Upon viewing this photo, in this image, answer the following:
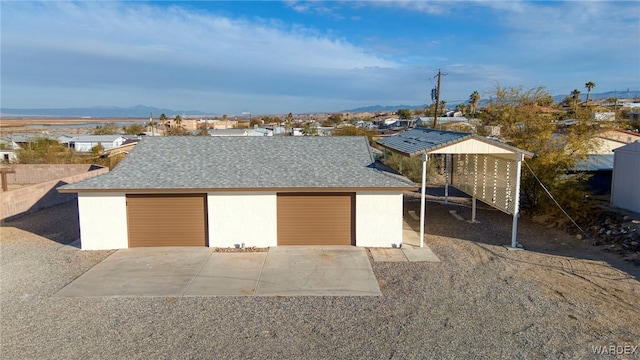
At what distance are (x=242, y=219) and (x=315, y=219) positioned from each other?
7.48 ft

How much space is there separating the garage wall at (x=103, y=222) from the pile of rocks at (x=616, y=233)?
14770mm

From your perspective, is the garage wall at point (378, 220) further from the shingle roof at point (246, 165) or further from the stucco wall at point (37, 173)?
the stucco wall at point (37, 173)

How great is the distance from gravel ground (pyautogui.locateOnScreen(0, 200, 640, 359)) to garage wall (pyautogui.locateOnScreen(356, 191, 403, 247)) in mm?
1606

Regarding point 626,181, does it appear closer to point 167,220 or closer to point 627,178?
point 627,178

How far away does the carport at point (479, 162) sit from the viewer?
41.4ft

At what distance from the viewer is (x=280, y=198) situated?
1307 cm

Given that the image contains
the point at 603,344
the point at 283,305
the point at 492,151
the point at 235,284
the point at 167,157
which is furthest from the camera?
the point at 167,157

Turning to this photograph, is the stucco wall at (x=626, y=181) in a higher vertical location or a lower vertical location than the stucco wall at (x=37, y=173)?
higher

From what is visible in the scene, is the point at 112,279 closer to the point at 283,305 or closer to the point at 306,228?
the point at 283,305

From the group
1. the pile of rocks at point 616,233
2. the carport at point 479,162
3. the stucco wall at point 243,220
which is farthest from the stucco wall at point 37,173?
the pile of rocks at point 616,233

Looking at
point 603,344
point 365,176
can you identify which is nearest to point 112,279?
point 365,176

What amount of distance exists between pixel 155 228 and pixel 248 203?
121 inches

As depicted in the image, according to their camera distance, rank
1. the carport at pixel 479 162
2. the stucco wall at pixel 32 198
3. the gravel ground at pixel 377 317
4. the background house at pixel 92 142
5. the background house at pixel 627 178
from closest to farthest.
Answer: the gravel ground at pixel 377 317 < the carport at pixel 479 162 < the background house at pixel 627 178 < the stucco wall at pixel 32 198 < the background house at pixel 92 142

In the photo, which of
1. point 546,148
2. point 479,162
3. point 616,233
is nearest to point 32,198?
point 479,162
